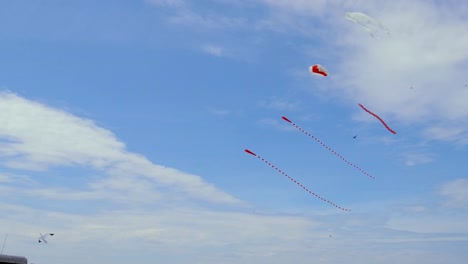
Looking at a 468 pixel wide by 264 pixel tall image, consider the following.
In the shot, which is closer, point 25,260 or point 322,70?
point 25,260

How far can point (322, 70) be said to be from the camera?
68125 millimetres

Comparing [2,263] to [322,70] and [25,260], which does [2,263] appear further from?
[322,70]

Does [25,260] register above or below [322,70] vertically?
below

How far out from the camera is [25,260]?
1922 inches

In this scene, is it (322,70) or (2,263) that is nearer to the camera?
(2,263)

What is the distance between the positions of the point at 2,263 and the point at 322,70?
43311mm

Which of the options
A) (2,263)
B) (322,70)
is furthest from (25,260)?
(322,70)

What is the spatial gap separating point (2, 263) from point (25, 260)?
7.01 ft

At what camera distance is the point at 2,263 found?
155 ft

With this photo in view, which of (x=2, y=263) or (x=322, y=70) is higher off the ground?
(x=322, y=70)

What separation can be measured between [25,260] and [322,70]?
41.5 metres
